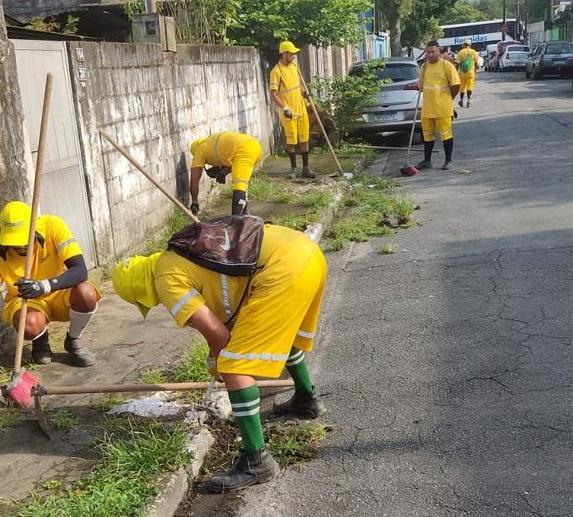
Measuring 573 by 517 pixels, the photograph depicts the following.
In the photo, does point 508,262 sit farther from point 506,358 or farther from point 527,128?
point 527,128

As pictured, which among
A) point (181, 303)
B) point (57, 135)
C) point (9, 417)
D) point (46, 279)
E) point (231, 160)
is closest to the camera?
point (181, 303)

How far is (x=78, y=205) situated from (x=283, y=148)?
8.46 m

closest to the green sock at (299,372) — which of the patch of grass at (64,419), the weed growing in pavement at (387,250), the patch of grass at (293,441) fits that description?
the patch of grass at (293,441)

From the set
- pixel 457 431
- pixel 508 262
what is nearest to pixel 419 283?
pixel 508 262

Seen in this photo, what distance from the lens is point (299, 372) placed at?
3.96 meters

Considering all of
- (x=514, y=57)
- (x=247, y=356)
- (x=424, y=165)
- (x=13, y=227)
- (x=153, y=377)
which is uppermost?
(x=13, y=227)

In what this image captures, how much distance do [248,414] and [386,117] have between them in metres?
11.3

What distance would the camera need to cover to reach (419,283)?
20.1 ft

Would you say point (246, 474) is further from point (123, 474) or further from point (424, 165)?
point (424, 165)

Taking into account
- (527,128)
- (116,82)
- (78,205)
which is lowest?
(527,128)

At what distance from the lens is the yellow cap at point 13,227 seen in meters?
4.18

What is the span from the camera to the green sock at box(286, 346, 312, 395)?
3.92 metres

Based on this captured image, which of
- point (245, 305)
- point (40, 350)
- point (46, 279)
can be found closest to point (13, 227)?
point (46, 279)

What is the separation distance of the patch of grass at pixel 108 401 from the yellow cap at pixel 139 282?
3.30 feet
